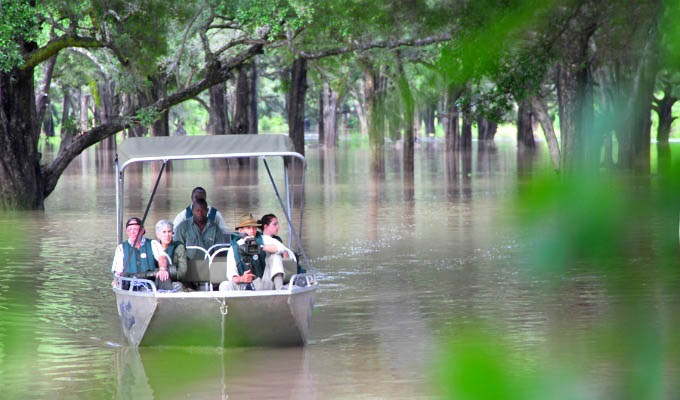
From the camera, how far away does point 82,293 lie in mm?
16188

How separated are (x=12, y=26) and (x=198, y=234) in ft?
35.9

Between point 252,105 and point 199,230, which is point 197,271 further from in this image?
point 252,105

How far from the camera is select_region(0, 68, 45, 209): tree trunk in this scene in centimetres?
2680

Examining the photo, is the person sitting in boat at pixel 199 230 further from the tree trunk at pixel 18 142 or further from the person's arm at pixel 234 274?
the tree trunk at pixel 18 142

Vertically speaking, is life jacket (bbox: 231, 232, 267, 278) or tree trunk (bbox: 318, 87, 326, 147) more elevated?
tree trunk (bbox: 318, 87, 326, 147)

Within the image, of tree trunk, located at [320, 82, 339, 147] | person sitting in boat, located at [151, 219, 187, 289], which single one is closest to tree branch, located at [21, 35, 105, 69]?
person sitting in boat, located at [151, 219, 187, 289]

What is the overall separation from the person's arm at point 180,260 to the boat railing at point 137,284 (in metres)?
0.62

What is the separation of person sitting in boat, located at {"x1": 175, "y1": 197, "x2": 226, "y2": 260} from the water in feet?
4.53

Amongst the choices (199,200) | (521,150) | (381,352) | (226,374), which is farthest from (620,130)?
(521,150)

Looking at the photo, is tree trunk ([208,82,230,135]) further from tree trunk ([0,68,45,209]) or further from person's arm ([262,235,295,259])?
person's arm ([262,235,295,259])

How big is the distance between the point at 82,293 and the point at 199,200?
9.88 ft

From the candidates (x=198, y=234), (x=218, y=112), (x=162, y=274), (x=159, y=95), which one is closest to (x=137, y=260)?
(x=162, y=274)

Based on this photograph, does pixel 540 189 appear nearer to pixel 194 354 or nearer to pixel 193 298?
pixel 193 298

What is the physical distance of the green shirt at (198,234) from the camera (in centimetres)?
1413
